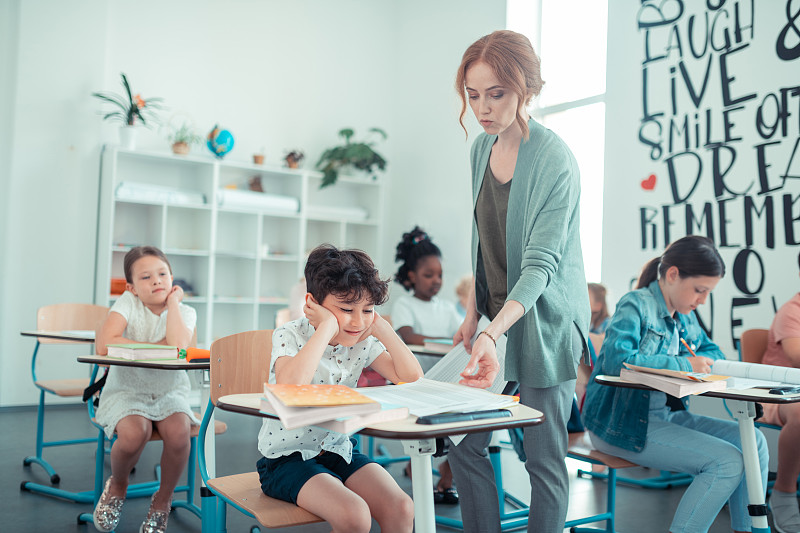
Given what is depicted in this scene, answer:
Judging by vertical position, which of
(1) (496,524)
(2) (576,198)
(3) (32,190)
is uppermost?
(3) (32,190)

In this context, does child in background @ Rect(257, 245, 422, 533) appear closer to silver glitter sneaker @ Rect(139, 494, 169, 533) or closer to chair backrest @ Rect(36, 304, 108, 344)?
silver glitter sneaker @ Rect(139, 494, 169, 533)

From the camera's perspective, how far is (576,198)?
1725 millimetres

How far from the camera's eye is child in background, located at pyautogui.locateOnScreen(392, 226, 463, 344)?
3.89 metres

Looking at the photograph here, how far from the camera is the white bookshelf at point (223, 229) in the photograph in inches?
201

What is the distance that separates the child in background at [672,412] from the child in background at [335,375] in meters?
0.77

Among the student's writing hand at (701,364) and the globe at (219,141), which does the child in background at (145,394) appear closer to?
the student's writing hand at (701,364)

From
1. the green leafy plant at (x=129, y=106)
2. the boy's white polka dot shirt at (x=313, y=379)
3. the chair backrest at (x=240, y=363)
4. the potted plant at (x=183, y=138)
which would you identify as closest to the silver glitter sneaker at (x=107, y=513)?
the chair backrest at (x=240, y=363)

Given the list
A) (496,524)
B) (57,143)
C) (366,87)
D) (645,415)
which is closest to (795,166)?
(645,415)

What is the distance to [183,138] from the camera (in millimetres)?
5312

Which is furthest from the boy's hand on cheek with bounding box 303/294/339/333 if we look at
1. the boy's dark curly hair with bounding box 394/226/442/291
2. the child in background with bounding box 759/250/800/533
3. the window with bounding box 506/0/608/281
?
the window with bounding box 506/0/608/281

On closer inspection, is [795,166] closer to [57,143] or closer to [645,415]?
[645,415]

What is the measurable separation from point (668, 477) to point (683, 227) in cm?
140

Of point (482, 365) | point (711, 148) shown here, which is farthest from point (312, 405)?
point (711, 148)

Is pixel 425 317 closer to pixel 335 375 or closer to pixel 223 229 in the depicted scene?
pixel 335 375
